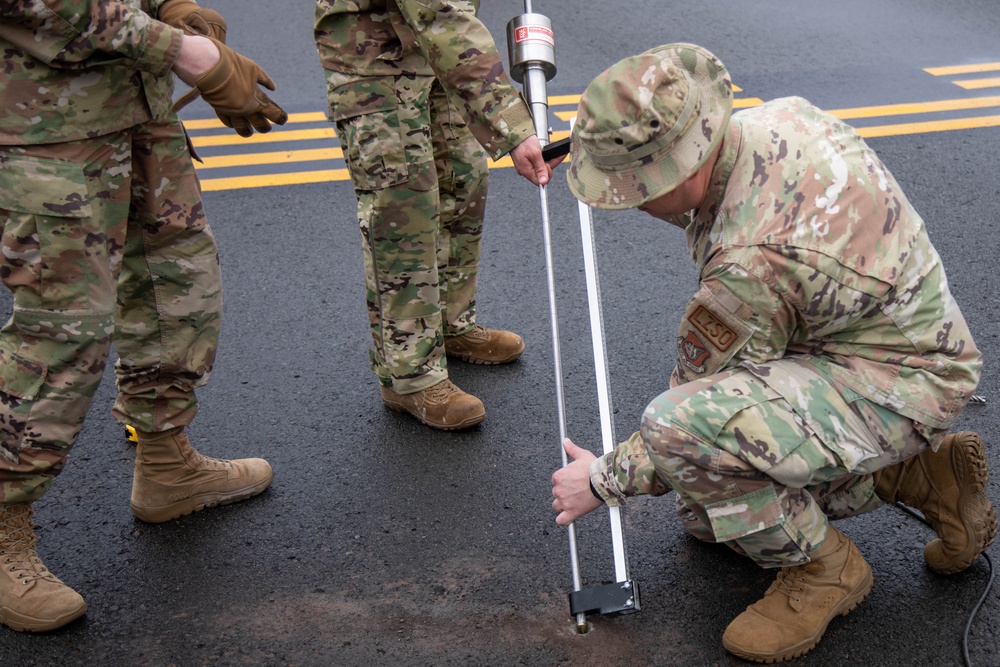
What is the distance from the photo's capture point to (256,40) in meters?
6.99

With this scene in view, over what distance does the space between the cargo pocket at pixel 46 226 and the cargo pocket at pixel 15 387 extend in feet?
0.50

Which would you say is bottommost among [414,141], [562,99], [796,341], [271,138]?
[271,138]

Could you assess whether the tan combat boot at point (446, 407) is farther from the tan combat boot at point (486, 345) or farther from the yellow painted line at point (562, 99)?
the yellow painted line at point (562, 99)

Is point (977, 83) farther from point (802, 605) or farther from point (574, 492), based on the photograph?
point (574, 492)

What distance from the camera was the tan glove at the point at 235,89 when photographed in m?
2.39

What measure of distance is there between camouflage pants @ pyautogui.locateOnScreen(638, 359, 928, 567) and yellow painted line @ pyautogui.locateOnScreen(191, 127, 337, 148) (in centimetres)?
403

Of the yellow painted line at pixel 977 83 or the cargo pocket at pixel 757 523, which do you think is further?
the yellow painted line at pixel 977 83

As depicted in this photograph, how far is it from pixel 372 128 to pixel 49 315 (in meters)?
1.05

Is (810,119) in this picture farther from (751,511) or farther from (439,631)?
(439,631)

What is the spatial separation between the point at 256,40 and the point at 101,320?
5.02 meters

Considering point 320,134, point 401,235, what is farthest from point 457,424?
point 320,134

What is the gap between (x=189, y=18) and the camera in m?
2.57

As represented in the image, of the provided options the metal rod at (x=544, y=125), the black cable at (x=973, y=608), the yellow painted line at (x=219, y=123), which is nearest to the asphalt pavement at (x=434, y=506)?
the black cable at (x=973, y=608)

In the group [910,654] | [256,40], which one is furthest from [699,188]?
[256,40]
